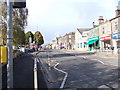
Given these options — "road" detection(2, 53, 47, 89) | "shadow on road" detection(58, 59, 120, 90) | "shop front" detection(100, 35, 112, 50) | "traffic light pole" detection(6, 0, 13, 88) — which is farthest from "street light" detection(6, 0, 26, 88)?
"shop front" detection(100, 35, 112, 50)

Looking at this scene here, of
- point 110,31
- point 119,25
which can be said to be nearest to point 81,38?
point 110,31

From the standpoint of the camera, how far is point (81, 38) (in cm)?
5725

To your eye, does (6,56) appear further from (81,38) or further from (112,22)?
(81,38)

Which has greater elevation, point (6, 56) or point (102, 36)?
point (102, 36)

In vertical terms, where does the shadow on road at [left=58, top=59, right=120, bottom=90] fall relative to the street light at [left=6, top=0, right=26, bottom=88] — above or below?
below

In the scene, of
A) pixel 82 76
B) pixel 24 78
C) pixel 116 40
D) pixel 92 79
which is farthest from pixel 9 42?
pixel 116 40

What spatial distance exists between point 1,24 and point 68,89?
48.7ft

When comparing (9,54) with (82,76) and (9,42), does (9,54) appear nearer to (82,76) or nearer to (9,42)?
(9,42)

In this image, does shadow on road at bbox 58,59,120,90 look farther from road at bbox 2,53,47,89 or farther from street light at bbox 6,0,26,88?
street light at bbox 6,0,26,88

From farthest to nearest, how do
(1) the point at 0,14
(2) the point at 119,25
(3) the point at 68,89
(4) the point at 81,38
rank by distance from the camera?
1. (4) the point at 81,38
2. (2) the point at 119,25
3. (1) the point at 0,14
4. (3) the point at 68,89

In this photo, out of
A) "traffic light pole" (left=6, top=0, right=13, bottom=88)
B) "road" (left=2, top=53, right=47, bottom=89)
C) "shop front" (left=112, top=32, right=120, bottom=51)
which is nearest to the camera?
"traffic light pole" (left=6, top=0, right=13, bottom=88)

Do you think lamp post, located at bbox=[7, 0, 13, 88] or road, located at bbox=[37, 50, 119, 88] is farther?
road, located at bbox=[37, 50, 119, 88]

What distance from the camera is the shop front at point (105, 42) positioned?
33.4 m

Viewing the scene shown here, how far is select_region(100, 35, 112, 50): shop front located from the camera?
1317 inches
